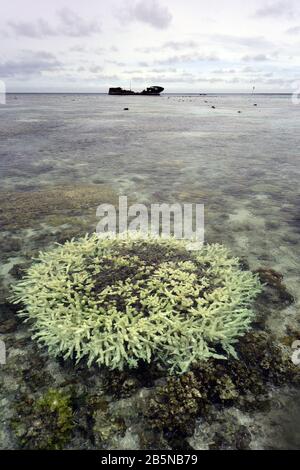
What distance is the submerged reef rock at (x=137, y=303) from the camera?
19.9ft

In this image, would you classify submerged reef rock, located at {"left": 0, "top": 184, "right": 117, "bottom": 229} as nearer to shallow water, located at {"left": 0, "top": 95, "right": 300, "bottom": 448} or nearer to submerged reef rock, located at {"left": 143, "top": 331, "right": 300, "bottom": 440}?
shallow water, located at {"left": 0, "top": 95, "right": 300, "bottom": 448}

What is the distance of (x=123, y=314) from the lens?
6.70 metres

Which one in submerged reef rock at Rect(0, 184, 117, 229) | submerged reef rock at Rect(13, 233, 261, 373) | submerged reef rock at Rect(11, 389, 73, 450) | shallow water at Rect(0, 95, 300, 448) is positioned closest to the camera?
submerged reef rock at Rect(11, 389, 73, 450)

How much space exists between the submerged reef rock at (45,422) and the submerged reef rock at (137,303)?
0.83 m

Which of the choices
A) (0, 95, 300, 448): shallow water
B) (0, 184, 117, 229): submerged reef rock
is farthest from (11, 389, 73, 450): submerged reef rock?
(0, 184, 117, 229): submerged reef rock

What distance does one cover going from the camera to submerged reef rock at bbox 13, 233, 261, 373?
6.07m

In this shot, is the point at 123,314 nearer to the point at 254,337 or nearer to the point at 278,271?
the point at 254,337

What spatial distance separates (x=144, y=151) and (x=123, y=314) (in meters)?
21.2

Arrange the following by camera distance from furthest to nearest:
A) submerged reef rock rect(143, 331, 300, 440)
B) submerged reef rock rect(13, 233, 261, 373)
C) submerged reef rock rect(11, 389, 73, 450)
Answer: submerged reef rock rect(13, 233, 261, 373) → submerged reef rock rect(143, 331, 300, 440) → submerged reef rock rect(11, 389, 73, 450)

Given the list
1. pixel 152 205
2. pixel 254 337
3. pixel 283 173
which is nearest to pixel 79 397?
pixel 254 337

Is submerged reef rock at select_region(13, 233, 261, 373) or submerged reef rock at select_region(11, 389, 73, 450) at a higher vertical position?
submerged reef rock at select_region(13, 233, 261, 373)

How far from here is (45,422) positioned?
15.9 feet

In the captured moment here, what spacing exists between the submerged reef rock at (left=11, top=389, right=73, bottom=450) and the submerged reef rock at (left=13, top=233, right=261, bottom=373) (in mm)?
829
